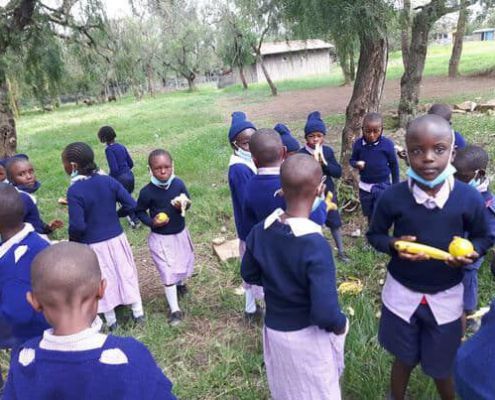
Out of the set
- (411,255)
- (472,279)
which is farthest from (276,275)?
(472,279)

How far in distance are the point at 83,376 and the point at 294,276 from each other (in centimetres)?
94

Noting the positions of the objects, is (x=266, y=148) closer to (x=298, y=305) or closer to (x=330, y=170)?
(x=298, y=305)

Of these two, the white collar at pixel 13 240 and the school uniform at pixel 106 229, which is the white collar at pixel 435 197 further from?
the school uniform at pixel 106 229

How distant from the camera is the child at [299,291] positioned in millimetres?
1875

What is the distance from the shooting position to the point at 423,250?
1970 mm

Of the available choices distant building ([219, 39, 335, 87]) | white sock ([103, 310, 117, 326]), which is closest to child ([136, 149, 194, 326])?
white sock ([103, 310, 117, 326])

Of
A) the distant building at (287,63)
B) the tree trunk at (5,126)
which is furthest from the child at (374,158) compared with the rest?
the distant building at (287,63)

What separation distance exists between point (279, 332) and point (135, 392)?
31.6 inches

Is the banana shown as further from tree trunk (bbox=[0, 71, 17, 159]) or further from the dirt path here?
the dirt path

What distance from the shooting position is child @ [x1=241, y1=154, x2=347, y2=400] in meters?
1.88

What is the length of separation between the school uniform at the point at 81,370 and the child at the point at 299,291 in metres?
0.74

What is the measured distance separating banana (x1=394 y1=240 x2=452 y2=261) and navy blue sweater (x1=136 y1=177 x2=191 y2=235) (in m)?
2.05

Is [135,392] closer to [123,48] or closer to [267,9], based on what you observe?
[267,9]

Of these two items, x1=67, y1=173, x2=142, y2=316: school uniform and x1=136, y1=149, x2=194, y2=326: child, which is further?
x1=136, y1=149, x2=194, y2=326: child
